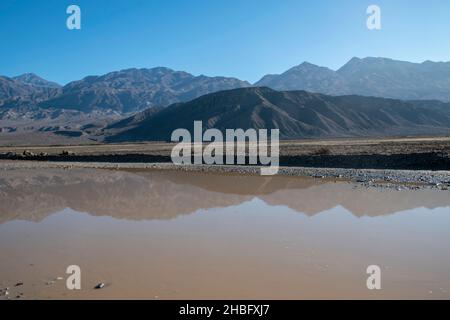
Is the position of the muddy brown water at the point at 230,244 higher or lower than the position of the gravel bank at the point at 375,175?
lower

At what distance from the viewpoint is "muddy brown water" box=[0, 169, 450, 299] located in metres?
7.08

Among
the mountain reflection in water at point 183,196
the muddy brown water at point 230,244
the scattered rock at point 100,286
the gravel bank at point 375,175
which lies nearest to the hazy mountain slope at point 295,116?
the gravel bank at point 375,175

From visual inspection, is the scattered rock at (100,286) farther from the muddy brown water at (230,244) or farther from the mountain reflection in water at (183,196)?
the mountain reflection in water at (183,196)

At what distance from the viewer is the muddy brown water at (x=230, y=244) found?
23.2ft

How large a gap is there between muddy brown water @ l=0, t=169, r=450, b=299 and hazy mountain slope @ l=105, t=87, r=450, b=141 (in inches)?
3261

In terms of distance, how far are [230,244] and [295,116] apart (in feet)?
344

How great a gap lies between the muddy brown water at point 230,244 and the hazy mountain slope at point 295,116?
3261 inches

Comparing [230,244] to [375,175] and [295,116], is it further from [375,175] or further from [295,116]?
[295,116]

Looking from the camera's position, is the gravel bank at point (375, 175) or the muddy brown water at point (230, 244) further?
the gravel bank at point (375, 175)

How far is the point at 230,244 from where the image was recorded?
9.94m

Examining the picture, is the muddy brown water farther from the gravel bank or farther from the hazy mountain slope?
the hazy mountain slope

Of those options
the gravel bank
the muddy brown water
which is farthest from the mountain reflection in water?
the gravel bank

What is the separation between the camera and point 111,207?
633 inches
